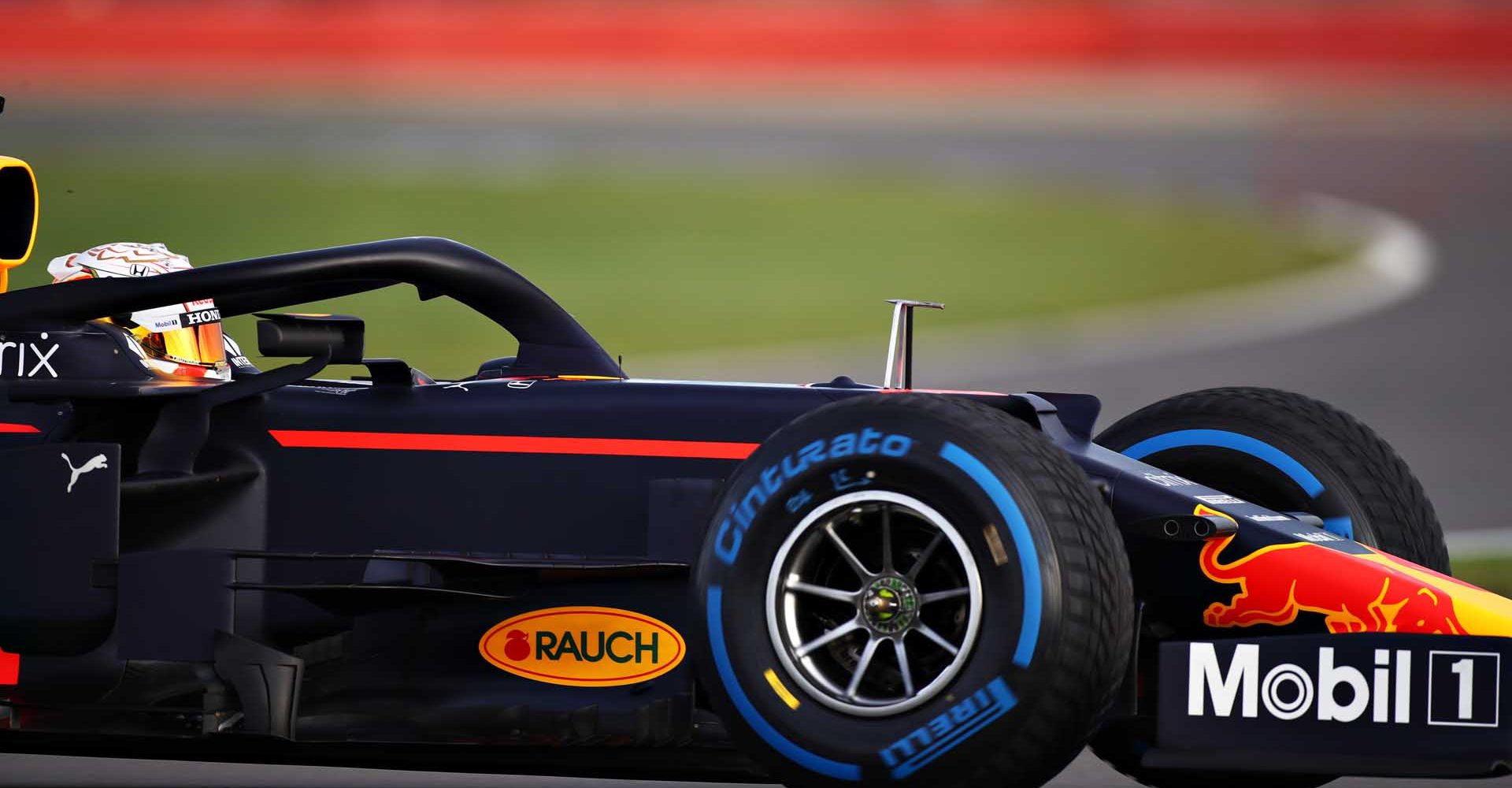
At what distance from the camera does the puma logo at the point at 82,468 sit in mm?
5043

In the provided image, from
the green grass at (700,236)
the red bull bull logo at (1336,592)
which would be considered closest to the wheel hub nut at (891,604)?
the red bull bull logo at (1336,592)

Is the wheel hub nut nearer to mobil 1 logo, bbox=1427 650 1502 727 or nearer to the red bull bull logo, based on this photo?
the red bull bull logo

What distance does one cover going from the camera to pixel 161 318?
19.8 feet

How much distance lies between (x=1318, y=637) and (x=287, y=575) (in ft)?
7.40

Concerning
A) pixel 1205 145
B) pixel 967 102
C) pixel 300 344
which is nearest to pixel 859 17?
pixel 967 102

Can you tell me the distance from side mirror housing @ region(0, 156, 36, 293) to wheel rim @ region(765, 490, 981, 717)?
2843mm

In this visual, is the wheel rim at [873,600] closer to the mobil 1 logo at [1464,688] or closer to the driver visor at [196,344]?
the mobil 1 logo at [1464,688]

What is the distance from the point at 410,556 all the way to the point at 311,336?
594 millimetres

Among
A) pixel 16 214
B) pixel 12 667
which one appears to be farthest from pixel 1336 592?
pixel 16 214

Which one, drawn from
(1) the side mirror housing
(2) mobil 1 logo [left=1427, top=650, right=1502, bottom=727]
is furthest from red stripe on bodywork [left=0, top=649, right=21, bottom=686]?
(2) mobil 1 logo [left=1427, top=650, right=1502, bottom=727]

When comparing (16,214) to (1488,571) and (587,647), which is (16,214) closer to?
(587,647)

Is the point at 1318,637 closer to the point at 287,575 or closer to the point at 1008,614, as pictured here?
the point at 1008,614

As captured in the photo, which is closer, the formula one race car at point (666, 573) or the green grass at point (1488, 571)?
the formula one race car at point (666, 573)

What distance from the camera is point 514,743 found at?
4867 mm
